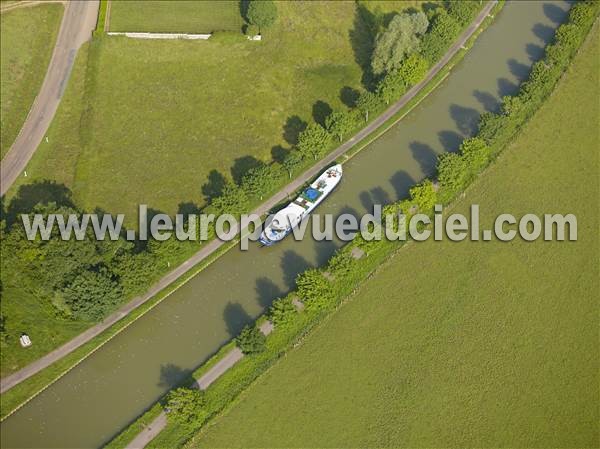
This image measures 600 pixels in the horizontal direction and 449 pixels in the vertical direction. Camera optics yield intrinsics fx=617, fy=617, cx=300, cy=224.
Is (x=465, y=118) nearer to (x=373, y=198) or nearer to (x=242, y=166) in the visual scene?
(x=373, y=198)

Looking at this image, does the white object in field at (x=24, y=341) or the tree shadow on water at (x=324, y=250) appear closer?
the white object in field at (x=24, y=341)

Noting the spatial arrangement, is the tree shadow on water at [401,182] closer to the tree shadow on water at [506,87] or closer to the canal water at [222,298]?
the canal water at [222,298]

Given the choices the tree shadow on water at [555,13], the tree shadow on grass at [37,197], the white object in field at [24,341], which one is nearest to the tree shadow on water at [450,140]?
the tree shadow on water at [555,13]

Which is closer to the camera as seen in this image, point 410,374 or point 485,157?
point 410,374

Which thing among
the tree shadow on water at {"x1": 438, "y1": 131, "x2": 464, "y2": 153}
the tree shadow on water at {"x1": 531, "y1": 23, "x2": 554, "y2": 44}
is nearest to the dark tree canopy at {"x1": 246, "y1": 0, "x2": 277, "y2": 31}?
the tree shadow on water at {"x1": 438, "y1": 131, "x2": 464, "y2": 153}

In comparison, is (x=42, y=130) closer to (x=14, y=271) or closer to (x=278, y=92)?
(x=14, y=271)

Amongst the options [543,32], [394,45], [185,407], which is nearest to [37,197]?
[185,407]

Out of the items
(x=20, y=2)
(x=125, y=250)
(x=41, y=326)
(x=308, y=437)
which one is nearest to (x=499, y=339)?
(x=308, y=437)
